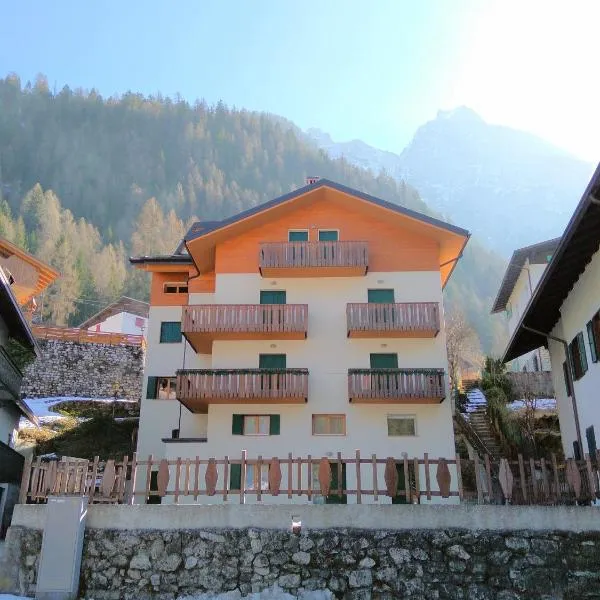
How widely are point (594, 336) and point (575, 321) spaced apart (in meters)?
1.95

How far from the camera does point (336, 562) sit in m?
12.4

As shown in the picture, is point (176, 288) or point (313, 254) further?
point (176, 288)

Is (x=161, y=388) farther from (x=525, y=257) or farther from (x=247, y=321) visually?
(x=525, y=257)

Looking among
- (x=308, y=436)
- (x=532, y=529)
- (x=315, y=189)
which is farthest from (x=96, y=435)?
(x=532, y=529)

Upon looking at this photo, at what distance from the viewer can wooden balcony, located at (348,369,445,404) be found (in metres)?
25.0

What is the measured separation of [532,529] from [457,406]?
80.7 ft

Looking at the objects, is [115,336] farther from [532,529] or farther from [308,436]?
[532,529]

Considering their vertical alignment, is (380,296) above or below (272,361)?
above

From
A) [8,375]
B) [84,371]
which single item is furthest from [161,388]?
[84,371]

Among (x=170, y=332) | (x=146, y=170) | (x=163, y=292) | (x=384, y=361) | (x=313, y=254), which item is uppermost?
(x=146, y=170)

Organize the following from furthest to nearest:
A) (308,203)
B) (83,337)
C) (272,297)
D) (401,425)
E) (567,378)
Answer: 1. (83,337)
2. (308,203)
3. (272,297)
4. (401,425)
5. (567,378)

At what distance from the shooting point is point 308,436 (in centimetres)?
2575

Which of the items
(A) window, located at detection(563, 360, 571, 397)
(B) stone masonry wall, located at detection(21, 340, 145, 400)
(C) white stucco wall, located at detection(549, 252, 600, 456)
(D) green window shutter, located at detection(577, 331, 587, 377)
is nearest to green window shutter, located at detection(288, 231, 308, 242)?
(C) white stucco wall, located at detection(549, 252, 600, 456)

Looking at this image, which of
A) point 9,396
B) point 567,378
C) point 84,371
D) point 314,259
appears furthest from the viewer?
point 84,371
